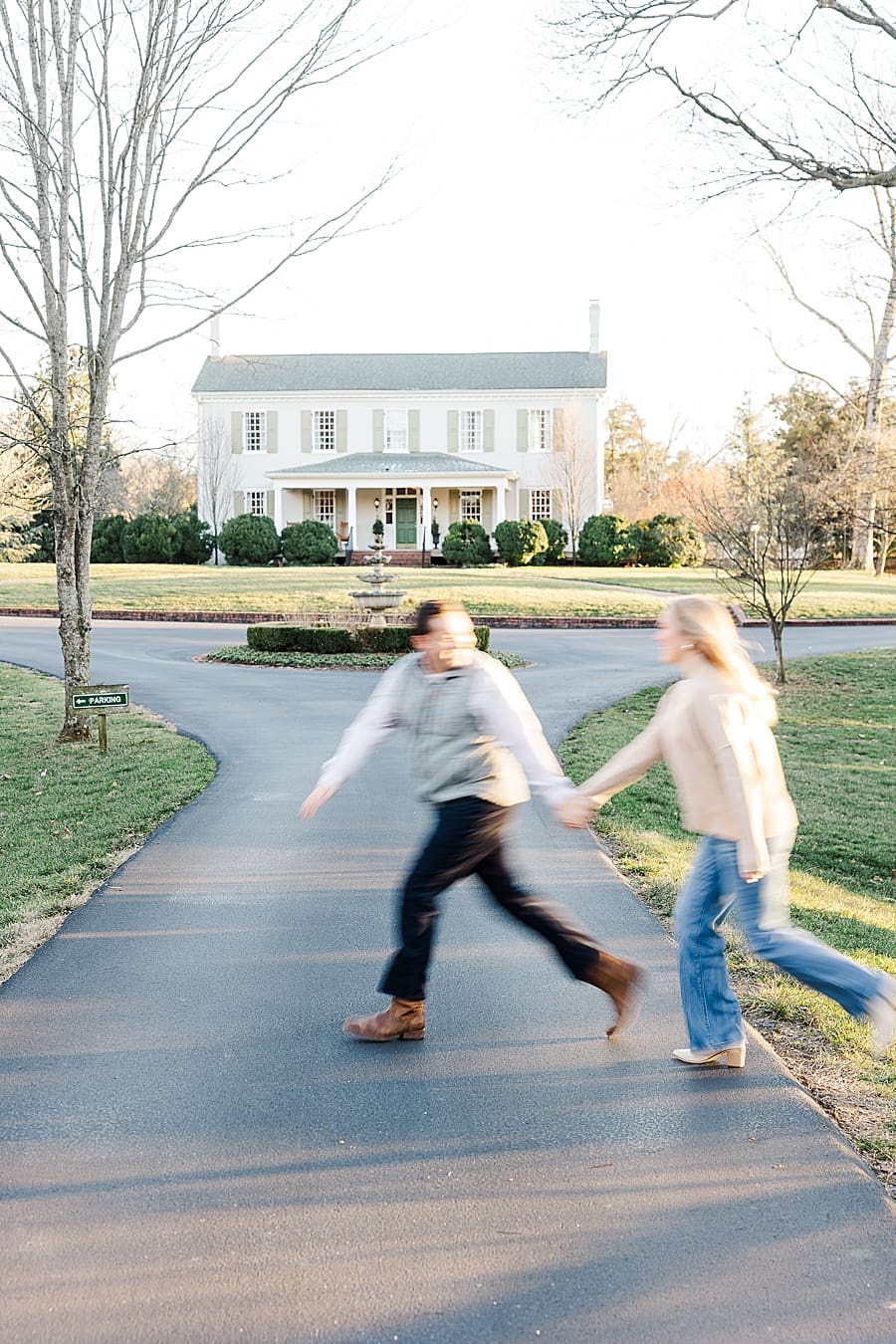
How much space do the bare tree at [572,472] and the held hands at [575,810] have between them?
44.7m

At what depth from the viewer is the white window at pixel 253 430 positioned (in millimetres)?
→ 52188

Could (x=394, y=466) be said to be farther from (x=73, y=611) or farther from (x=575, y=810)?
(x=575, y=810)

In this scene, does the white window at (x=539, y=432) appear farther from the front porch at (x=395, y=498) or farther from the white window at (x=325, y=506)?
the white window at (x=325, y=506)

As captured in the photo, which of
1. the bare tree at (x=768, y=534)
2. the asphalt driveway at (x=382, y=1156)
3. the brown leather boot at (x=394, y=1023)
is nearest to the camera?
the asphalt driveway at (x=382, y=1156)

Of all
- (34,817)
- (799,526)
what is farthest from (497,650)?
(34,817)

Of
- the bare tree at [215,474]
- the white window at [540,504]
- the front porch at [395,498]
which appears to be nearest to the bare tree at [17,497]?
the bare tree at [215,474]

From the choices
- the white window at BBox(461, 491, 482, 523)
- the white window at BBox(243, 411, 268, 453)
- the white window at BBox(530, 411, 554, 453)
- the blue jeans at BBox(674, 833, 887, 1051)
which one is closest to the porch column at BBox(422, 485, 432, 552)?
the white window at BBox(461, 491, 482, 523)

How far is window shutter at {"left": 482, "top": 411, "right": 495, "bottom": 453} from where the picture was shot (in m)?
51.4

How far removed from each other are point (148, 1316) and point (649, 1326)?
1.21m

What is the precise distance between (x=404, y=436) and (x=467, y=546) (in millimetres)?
9400

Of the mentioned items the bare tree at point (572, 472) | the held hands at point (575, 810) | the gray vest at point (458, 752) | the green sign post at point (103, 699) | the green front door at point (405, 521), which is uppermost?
the bare tree at point (572, 472)

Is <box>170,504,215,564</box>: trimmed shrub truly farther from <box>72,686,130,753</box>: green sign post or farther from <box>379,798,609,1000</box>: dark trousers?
<box>379,798,609,1000</box>: dark trousers

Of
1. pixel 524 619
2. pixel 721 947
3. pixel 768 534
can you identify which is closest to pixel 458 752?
pixel 721 947

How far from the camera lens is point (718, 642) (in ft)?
14.5
